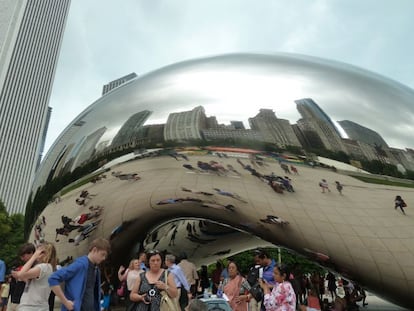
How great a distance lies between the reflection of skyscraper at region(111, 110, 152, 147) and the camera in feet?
11.2

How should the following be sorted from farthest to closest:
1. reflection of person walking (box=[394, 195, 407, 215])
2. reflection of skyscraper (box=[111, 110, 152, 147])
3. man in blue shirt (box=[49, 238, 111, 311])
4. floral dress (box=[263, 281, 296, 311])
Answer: reflection of skyscraper (box=[111, 110, 152, 147]) → floral dress (box=[263, 281, 296, 311]) → reflection of person walking (box=[394, 195, 407, 215]) → man in blue shirt (box=[49, 238, 111, 311])

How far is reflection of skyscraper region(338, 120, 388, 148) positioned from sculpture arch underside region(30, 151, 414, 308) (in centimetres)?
32

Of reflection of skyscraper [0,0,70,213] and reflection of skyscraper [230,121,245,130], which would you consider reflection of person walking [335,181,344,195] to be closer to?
reflection of skyscraper [230,121,245,130]

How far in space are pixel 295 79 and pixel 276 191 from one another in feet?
3.33

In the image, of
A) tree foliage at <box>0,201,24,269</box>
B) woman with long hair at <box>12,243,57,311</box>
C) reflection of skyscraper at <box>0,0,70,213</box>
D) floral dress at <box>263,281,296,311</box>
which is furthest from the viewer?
reflection of skyscraper at <box>0,0,70,213</box>

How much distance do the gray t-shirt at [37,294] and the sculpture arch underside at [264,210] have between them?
103 cm

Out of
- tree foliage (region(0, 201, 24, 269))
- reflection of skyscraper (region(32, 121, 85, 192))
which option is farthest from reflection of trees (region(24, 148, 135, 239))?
tree foliage (region(0, 201, 24, 269))

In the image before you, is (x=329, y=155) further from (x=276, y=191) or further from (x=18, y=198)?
(x=18, y=198)

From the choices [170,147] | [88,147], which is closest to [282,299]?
[170,147]

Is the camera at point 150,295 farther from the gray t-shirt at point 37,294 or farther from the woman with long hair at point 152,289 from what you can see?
the gray t-shirt at point 37,294

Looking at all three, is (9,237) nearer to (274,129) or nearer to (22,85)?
(22,85)

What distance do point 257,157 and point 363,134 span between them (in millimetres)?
897

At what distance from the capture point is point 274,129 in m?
3.12

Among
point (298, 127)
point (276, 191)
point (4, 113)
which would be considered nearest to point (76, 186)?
point (276, 191)
